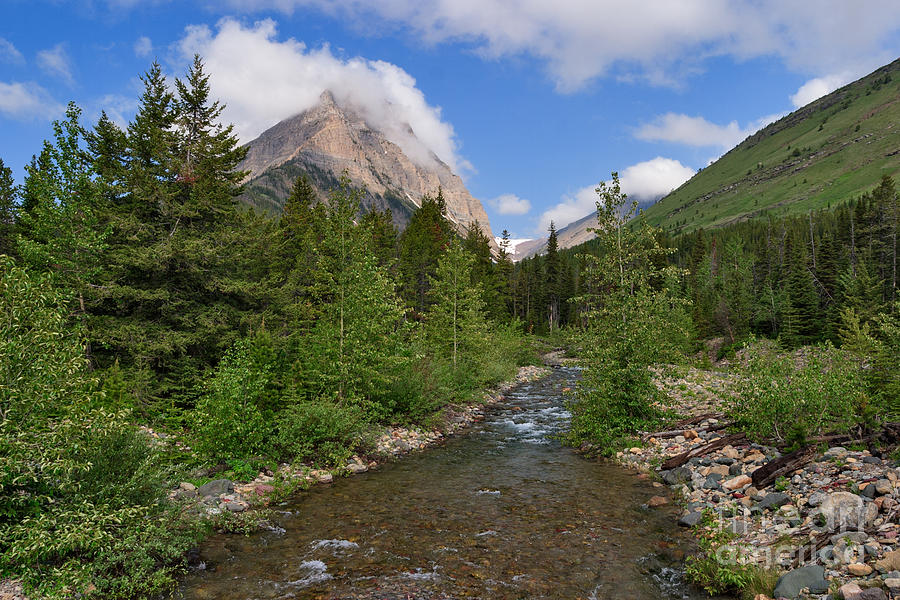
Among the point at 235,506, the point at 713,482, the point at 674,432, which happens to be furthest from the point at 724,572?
the point at 235,506

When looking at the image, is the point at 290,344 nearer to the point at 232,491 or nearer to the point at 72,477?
the point at 232,491

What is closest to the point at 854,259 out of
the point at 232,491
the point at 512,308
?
the point at 512,308

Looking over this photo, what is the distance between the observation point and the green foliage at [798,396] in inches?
413

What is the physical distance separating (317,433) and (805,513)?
40.9 feet

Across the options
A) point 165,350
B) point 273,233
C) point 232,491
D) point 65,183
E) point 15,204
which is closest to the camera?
point 232,491

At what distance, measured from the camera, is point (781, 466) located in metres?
10.1

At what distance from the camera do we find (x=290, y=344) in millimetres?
18594

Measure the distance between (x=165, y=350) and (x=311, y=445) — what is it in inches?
344

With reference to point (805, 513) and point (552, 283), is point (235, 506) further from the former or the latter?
point (552, 283)

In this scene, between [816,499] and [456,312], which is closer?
[816,499]

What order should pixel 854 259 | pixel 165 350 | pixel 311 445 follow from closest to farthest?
1. pixel 311 445
2. pixel 165 350
3. pixel 854 259

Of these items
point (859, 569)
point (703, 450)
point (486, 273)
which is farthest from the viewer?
point (486, 273)

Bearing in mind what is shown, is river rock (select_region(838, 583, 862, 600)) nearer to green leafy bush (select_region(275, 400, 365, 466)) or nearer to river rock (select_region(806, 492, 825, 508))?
river rock (select_region(806, 492, 825, 508))

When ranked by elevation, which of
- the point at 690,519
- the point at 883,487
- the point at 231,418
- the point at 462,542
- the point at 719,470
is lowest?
the point at 462,542
